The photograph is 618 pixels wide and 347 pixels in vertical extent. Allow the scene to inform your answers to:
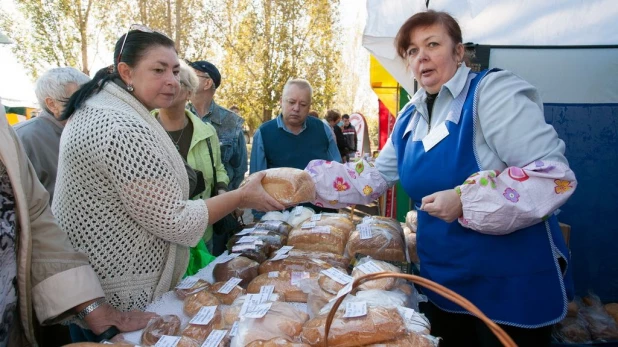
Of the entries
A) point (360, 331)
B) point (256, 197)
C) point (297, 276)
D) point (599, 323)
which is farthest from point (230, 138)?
point (599, 323)

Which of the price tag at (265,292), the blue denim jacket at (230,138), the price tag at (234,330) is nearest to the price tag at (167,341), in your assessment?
the price tag at (234,330)

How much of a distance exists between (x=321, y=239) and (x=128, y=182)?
989mm

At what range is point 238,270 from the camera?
173 centimetres

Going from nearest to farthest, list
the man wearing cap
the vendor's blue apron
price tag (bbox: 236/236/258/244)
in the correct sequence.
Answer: the vendor's blue apron → price tag (bbox: 236/236/258/244) → the man wearing cap

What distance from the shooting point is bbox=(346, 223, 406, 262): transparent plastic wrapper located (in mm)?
1894

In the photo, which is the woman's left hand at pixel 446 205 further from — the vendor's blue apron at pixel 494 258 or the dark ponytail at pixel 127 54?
the dark ponytail at pixel 127 54

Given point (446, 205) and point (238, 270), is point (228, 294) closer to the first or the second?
point (238, 270)

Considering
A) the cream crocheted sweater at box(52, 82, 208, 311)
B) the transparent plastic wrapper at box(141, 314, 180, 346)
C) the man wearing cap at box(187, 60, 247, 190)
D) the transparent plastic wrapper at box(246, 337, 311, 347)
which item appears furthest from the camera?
the man wearing cap at box(187, 60, 247, 190)

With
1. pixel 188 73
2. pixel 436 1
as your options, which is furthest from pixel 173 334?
pixel 436 1

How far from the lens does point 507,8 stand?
274 cm

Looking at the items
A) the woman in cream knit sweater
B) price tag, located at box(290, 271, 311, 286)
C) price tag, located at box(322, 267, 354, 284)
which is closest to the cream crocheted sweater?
the woman in cream knit sweater

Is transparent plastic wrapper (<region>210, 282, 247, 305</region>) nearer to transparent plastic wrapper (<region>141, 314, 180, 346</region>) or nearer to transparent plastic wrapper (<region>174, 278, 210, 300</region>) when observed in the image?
transparent plastic wrapper (<region>174, 278, 210, 300</region>)

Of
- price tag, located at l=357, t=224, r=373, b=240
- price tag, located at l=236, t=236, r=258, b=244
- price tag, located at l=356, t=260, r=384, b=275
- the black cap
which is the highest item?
the black cap

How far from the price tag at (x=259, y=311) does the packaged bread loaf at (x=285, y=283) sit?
21 centimetres
